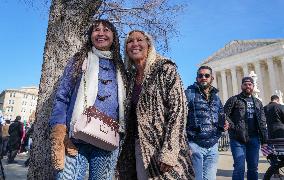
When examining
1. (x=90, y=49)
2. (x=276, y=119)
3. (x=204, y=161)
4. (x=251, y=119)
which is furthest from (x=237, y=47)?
(x=90, y=49)

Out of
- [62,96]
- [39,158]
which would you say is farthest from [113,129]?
[39,158]

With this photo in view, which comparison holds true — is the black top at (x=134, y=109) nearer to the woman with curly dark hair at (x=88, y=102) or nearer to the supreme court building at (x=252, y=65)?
the woman with curly dark hair at (x=88, y=102)

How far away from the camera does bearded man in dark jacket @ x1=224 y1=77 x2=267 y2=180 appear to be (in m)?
5.85

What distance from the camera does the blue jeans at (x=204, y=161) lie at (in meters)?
4.67

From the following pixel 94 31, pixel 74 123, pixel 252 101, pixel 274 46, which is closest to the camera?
pixel 74 123

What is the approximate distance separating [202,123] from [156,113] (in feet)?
Result: 6.78

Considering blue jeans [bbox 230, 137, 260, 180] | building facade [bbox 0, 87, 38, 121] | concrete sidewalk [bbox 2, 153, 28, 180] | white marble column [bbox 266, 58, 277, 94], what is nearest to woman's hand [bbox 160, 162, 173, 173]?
blue jeans [bbox 230, 137, 260, 180]

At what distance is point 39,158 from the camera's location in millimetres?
4336

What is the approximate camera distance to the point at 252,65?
57688mm

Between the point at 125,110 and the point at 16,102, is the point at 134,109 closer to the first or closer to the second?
the point at 125,110

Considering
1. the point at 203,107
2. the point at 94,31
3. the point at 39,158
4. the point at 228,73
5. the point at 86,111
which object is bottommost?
the point at 39,158

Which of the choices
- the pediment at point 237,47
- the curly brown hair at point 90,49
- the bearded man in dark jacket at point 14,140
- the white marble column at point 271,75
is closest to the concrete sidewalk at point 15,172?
the bearded man in dark jacket at point 14,140

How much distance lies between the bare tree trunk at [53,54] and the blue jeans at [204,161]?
195 cm

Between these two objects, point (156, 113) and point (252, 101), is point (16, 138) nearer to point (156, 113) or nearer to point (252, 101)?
point (252, 101)
